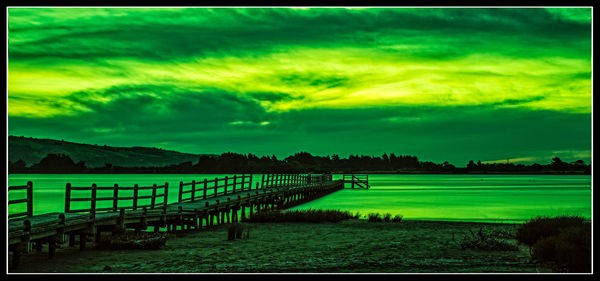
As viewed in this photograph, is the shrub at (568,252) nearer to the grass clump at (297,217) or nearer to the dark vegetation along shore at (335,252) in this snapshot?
the dark vegetation along shore at (335,252)

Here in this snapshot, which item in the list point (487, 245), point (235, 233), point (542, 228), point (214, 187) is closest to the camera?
point (487, 245)

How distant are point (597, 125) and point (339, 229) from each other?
1366cm

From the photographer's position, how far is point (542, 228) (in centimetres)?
1755

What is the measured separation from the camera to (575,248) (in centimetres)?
1185

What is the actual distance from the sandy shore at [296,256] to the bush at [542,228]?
1.87 m

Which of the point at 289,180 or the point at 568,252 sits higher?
the point at 568,252

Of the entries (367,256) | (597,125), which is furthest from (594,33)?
(367,256)

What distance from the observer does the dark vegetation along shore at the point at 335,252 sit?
40.2ft

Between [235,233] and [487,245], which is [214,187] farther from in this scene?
[487,245]

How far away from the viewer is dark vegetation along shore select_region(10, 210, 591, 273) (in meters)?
12.3

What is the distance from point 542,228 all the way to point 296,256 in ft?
26.4

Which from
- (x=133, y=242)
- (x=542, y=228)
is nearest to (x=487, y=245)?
(x=542, y=228)

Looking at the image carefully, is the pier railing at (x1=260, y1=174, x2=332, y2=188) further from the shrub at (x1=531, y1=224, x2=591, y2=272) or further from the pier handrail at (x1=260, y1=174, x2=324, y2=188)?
the shrub at (x1=531, y1=224, x2=591, y2=272)

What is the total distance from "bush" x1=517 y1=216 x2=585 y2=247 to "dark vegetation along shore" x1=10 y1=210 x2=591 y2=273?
19 mm
